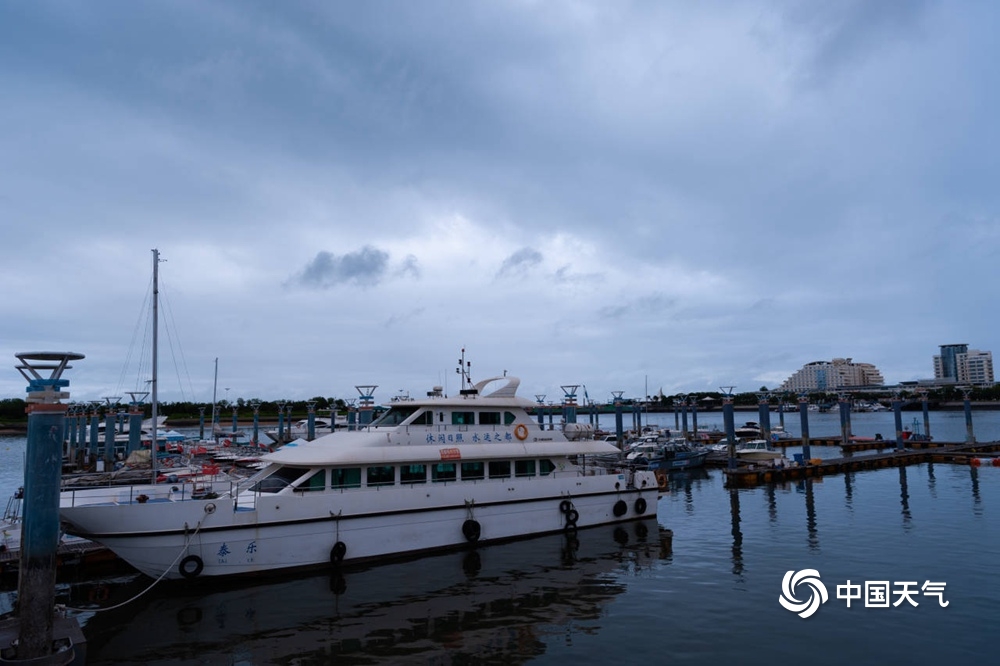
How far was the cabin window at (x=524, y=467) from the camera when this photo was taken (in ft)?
68.9

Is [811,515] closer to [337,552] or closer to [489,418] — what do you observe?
[489,418]

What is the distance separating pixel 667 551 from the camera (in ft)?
65.6

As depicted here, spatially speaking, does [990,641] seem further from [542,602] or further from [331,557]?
[331,557]

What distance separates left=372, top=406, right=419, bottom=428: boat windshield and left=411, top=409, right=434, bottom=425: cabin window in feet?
1.07

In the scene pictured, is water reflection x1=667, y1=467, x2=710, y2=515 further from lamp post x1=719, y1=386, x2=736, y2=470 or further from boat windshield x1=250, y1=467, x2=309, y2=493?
boat windshield x1=250, y1=467, x2=309, y2=493

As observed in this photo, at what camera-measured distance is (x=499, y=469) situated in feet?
67.6

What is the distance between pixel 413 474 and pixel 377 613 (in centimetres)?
522

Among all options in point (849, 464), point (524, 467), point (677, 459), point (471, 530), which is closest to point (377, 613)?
point (471, 530)

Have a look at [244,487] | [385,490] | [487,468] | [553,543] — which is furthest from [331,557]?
[553,543]

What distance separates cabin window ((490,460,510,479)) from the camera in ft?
67.1

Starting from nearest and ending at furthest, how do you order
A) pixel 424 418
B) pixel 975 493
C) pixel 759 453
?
pixel 424 418, pixel 975 493, pixel 759 453

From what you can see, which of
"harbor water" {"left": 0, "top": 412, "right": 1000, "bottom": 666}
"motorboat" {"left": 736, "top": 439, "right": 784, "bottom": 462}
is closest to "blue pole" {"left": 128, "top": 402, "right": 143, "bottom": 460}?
"harbor water" {"left": 0, "top": 412, "right": 1000, "bottom": 666}

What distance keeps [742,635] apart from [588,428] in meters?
11.2

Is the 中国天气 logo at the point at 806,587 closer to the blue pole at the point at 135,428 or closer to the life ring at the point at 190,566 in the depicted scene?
the life ring at the point at 190,566
